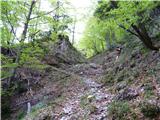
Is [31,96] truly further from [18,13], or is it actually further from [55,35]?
[18,13]

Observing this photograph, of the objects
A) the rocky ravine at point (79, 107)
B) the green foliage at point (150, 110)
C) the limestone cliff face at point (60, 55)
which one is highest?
the limestone cliff face at point (60, 55)

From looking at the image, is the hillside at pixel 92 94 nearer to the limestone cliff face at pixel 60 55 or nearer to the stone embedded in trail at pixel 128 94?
the stone embedded in trail at pixel 128 94

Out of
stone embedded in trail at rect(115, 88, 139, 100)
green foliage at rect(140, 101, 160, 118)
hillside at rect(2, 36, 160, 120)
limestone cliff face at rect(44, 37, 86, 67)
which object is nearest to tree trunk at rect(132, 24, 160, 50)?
hillside at rect(2, 36, 160, 120)

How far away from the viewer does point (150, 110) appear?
641 cm

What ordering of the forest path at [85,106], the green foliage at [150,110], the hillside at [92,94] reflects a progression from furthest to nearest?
Result: the forest path at [85,106], the hillside at [92,94], the green foliage at [150,110]

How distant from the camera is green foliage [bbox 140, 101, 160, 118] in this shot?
6.33m

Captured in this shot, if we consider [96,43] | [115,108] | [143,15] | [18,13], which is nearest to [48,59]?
[18,13]

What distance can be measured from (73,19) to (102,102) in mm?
5314

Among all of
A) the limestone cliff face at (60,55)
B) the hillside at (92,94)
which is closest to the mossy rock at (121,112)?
the hillside at (92,94)

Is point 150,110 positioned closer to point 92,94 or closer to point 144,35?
point 92,94

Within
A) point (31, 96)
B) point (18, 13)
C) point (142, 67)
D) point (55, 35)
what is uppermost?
point (18, 13)

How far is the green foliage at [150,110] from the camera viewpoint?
6332 mm

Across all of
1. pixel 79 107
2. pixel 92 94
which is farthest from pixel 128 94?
pixel 92 94

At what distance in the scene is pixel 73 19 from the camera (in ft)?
41.7
